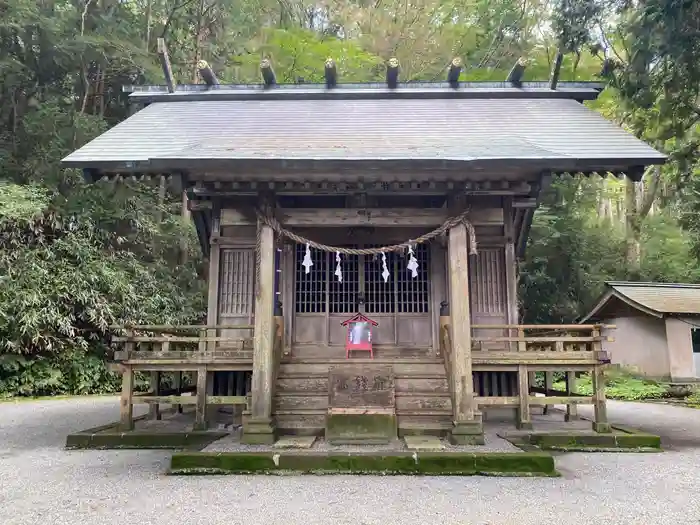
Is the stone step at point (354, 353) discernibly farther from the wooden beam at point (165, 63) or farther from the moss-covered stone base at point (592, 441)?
the wooden beam at point (165, 63)

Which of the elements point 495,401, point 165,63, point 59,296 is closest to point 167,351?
point 495,401

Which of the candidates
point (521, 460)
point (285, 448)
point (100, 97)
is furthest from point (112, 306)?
point (521, 460)

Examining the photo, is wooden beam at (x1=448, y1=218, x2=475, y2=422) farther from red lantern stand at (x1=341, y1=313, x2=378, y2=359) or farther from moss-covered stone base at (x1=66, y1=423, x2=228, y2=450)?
moss-covered stone base at (x1=66, y1=423, x2=228, y2=450)

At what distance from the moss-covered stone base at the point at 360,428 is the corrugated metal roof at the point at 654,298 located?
12447 mm

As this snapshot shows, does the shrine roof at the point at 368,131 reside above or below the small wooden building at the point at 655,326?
above

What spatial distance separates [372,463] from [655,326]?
14451 millimetres

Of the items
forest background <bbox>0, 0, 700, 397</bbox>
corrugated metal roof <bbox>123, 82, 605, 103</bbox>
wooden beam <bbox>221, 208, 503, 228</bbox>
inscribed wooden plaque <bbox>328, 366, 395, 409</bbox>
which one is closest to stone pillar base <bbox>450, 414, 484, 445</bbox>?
inscribed wooden plaque <bbox>328, 366, 395, 409</bbox>

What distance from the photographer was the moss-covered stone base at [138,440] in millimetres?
6914

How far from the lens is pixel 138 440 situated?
6949mm

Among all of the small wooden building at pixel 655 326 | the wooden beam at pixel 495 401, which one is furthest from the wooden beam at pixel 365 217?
the small wooden building at pixel 655 326

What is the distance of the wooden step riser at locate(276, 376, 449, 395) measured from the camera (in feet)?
24.2

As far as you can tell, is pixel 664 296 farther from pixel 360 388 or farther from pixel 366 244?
pixel 360 388

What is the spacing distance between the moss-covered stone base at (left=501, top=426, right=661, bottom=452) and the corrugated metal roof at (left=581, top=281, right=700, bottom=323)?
1003 cm

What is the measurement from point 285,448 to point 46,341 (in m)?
10.0
